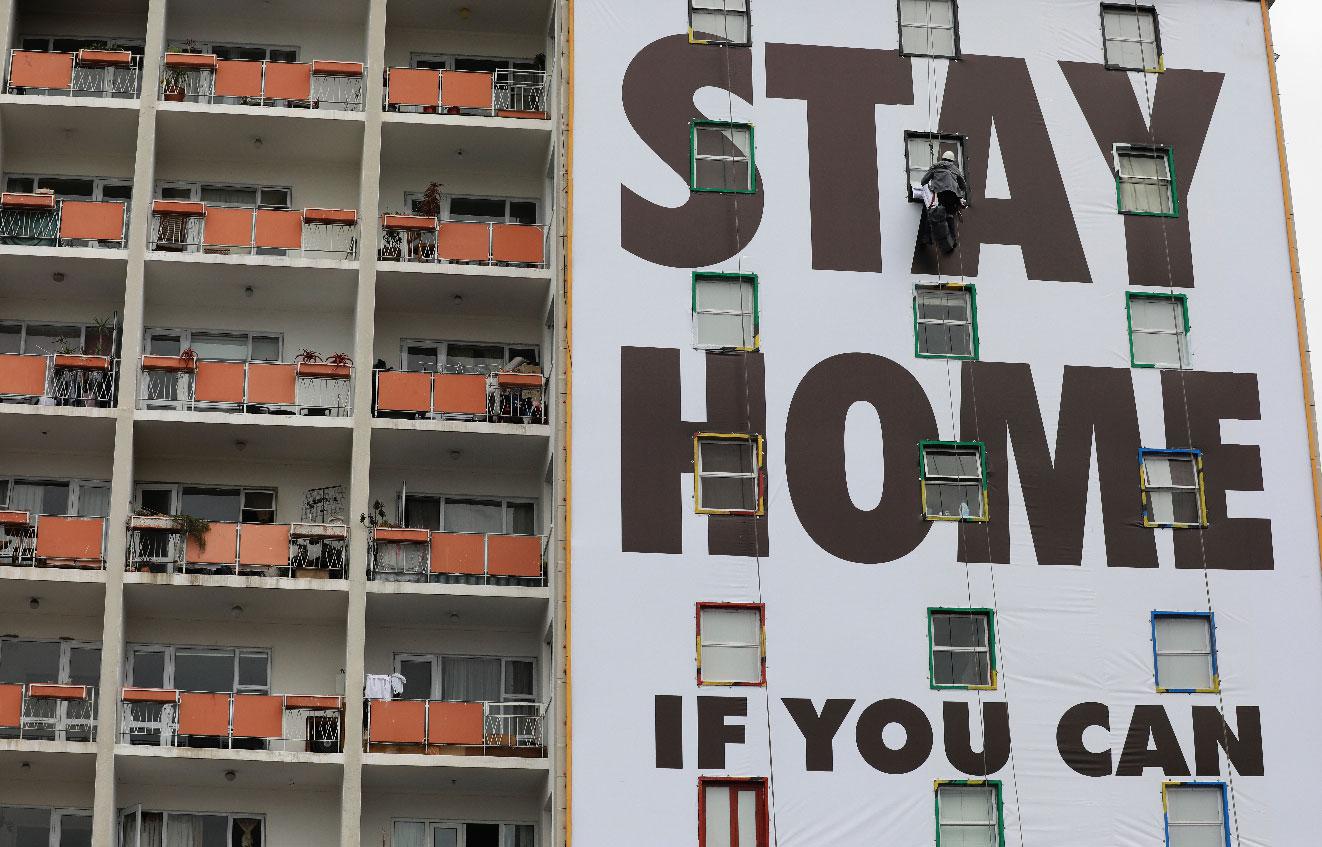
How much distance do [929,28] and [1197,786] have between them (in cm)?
1738

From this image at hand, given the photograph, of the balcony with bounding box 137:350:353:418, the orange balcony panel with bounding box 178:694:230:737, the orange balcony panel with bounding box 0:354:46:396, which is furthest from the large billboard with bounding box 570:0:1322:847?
the orange balcony panel with bounding box 0:354:46:396

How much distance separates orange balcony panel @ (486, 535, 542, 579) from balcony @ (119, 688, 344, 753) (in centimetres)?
437

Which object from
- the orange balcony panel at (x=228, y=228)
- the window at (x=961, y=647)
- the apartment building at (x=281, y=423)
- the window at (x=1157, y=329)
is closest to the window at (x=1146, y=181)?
the window at (x=1157, y=329)

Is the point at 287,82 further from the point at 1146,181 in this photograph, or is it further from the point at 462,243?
the point at 1146,181

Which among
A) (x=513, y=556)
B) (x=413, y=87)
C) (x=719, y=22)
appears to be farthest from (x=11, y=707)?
(x=719, y=22)

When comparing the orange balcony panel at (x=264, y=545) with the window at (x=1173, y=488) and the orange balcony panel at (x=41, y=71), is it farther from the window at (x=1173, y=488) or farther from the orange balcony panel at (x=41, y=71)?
the window at (x=1173, y=488)

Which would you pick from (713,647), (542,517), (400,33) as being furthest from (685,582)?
(400,33)

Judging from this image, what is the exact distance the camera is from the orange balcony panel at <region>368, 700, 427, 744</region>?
48.8 metres

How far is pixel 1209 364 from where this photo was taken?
51.5m

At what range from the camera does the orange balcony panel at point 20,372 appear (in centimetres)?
5109

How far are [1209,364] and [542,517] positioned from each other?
14.6 meters

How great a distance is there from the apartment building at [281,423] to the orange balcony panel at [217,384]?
0.09 m

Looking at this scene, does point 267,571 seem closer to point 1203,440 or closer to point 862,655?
point 862,655

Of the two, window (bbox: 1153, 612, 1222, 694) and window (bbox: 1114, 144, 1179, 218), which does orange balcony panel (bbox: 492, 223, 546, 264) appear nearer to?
window (bbox: 1114, 144, 1179, 218)
